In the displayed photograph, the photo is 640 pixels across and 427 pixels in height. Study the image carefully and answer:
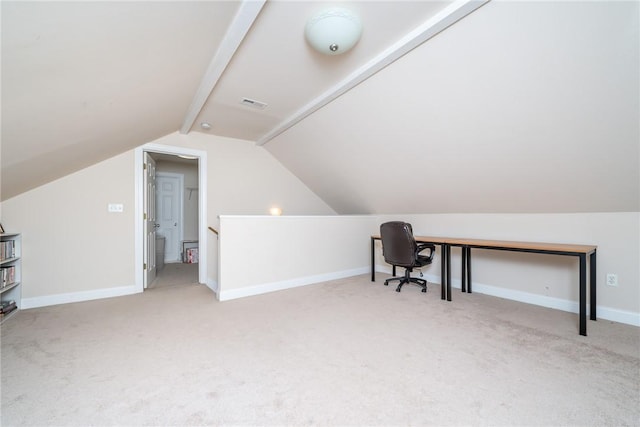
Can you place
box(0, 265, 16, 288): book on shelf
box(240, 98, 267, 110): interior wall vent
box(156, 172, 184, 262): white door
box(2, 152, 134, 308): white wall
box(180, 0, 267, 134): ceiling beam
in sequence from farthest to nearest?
1. box(156, 172, 184, 262): white door
2. box(2, 152, 134, 308): white wall
3. box(240, 98, 267, 110): interior wall vent
4. box(0, 265, 16, 288): book on shelf
5. box(180, 0, 267, 134): ceiling beam

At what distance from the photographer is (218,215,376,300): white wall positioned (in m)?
3.63

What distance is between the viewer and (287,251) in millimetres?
4137

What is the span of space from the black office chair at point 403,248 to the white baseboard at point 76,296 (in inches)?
145

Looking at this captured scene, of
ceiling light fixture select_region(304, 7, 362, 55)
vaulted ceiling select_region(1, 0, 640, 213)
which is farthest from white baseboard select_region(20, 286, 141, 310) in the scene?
ceiling light fixture select_region(304, 7, 362, 55)

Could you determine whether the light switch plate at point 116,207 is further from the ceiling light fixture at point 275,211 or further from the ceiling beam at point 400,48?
the ceiling beam at point 400,48

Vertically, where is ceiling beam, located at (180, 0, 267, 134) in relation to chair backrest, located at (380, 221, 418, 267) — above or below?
above

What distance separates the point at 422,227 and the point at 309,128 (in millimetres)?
2497

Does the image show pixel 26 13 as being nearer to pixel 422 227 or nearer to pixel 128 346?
pixel 128 346

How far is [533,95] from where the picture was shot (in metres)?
2.13

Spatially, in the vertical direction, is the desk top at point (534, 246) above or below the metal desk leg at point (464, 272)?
above

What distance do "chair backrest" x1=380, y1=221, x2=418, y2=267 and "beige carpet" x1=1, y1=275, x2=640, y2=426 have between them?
807 mm

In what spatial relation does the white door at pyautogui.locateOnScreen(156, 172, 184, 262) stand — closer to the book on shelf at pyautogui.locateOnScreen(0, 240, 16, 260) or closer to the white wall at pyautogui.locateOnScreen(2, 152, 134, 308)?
the white wall at pyautogui.locateOnScreen(2, 152, 134, 308)

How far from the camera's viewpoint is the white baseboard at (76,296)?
10.8 ft

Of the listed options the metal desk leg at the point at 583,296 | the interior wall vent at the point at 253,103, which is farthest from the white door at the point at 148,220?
the metal desk leg at the point at 583,296
